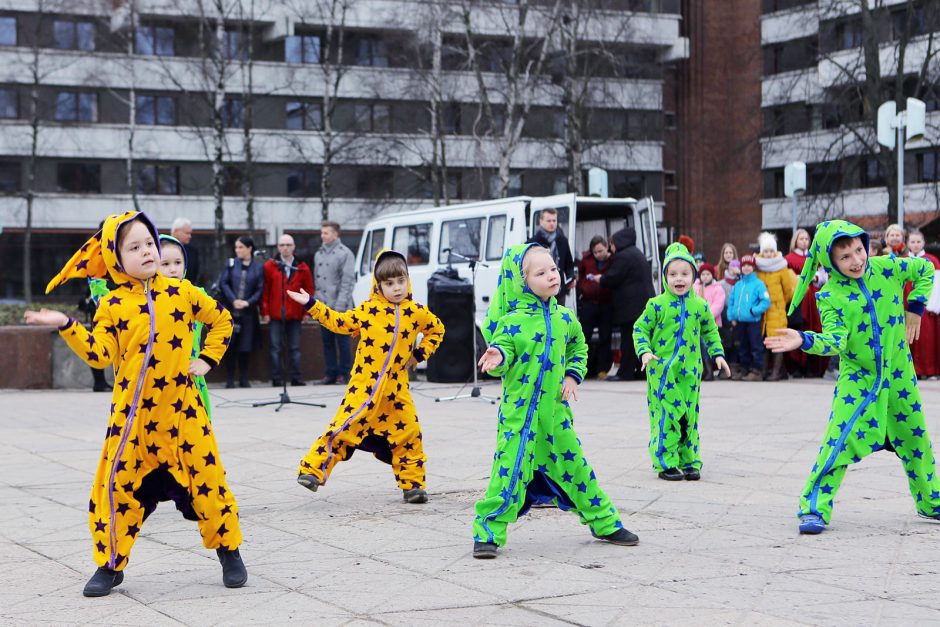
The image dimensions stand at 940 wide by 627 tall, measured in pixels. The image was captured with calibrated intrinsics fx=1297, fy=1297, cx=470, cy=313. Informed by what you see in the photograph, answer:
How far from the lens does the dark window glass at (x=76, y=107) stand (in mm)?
50062

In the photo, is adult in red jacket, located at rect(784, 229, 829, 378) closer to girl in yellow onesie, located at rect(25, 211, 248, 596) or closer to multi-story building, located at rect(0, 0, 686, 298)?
girl in yellow onesie, located at rect(25, 211, 248, 596)

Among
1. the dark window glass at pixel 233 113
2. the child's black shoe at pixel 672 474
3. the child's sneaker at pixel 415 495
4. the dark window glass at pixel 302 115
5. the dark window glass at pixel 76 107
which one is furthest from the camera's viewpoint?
the dark window glass at pixel 302 115

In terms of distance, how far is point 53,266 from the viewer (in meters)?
50.2

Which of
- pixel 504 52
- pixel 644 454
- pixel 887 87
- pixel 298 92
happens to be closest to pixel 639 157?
pixel 504 52

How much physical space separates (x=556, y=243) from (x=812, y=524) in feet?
30.3

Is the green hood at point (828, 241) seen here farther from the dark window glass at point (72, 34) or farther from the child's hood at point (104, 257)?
the dark window glass at point (72, 34)

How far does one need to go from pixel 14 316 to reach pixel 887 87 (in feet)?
81.1

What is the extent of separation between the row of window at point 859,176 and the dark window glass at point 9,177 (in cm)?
2977

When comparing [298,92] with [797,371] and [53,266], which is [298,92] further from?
[797,371]

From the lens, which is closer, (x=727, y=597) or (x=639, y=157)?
(x=727, y=597)

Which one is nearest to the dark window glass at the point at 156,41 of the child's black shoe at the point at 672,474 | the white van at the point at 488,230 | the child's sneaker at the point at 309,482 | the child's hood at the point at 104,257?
the white van at the point at 488,230

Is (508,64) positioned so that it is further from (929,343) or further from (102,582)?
(102,582)

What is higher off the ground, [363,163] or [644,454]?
[363,163]

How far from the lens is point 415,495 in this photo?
25.5ft
